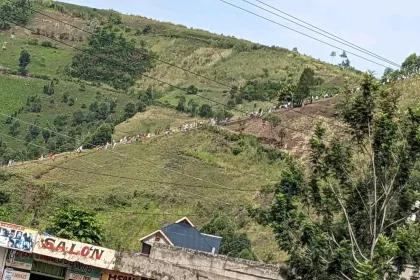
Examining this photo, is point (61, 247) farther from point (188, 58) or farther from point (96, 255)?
point (188, 58)

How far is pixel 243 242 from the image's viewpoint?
168 ft

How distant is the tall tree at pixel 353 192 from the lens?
2095cm

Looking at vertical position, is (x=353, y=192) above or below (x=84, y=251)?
above

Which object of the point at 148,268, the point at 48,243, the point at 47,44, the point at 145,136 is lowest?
the point at 148,268

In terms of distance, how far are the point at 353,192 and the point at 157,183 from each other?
1889 inches

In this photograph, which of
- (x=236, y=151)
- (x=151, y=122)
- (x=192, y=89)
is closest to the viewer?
(x=236, y=151)

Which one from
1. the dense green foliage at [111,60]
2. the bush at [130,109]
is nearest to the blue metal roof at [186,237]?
the bush at [130,109]

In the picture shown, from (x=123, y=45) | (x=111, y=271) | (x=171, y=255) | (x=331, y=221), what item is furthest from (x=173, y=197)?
(x=123, y=45)

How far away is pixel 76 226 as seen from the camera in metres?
43.4

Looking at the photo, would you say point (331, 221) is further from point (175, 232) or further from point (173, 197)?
point (173, 197)

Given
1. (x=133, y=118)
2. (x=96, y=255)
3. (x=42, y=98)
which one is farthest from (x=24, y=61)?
(x=96, y=255)

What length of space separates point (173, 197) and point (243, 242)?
15687mm

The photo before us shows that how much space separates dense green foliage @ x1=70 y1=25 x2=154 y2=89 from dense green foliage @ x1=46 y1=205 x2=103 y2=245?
93897mm

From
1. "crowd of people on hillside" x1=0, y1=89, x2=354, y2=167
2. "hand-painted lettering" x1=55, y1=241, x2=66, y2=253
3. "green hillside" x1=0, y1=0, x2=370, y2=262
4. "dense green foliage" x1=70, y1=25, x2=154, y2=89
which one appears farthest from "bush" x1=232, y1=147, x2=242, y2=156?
"dense green foliage" x1=70, y1=25, x2=154, y2=89
